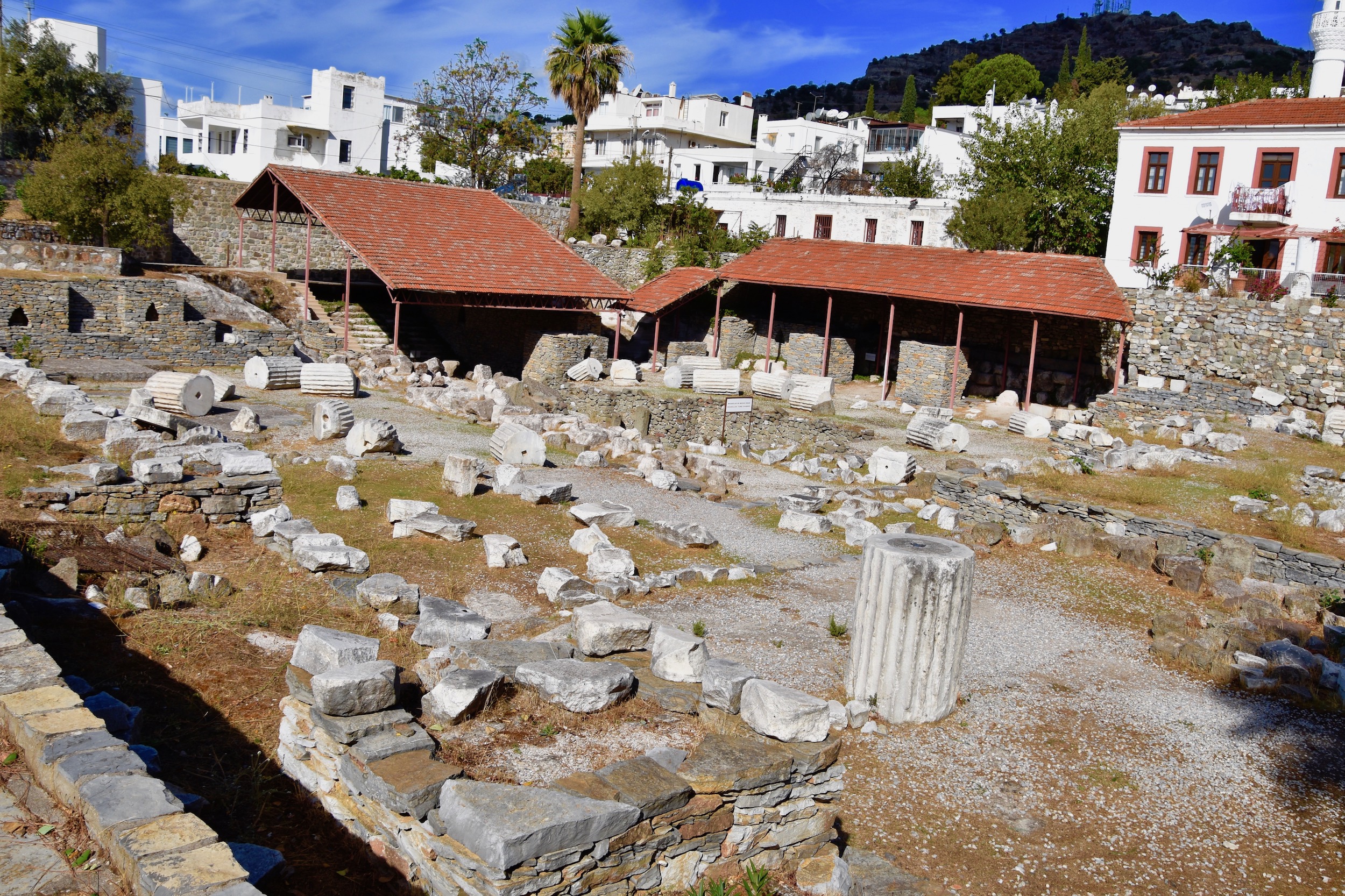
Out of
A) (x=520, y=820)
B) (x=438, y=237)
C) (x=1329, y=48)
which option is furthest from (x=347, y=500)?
(x=1329, y=48)

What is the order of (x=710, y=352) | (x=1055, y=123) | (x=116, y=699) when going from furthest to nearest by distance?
(x=1055, y=123) → (x=710, y=352) → (x=116, y=699)

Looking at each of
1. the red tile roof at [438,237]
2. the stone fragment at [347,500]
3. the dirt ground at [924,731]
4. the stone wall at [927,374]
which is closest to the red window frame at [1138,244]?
the stone wall at [927,374]

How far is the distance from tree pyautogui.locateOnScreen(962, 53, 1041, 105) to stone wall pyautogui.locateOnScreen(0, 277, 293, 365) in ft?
247

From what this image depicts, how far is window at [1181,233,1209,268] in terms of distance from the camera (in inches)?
1284

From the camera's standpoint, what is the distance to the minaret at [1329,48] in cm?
3612

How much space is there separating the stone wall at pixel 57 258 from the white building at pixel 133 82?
27002 millimetres

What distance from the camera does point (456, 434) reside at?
21141 millimetres

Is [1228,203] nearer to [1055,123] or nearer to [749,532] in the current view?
[1055,123]

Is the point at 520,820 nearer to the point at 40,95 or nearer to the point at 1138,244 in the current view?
the point at 1138,244

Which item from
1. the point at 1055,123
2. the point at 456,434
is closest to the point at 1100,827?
the point at 456,434

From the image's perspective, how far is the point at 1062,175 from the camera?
128 ft

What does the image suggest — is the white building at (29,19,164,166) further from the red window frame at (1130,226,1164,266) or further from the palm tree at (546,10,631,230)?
the red window frame at (1130,226,1164,266)

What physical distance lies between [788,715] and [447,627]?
3.86 metres

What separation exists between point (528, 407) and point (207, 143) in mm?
43022
